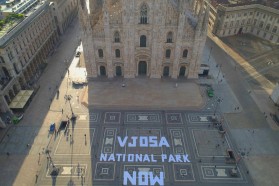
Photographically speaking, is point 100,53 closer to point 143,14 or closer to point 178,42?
point 143,14

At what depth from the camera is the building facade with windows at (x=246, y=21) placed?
298 feet

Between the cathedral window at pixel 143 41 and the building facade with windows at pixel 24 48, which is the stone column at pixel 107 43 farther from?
the building facade with windows at pixel 24 48

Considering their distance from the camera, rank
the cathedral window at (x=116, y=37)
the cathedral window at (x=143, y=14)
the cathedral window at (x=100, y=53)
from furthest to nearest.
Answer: the cathedral window at (x=100, y=53), the cathedral window at (x=116, y=37), the cathedral window at (x=143, y=14)

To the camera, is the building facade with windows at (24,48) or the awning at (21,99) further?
the awning at (21,99)

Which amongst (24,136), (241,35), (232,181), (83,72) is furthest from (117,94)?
(241,35)

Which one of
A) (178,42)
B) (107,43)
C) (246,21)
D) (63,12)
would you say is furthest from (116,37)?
(246,21)

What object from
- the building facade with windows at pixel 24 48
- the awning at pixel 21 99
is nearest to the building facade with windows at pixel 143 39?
the building facade with windows at pixel 24 48

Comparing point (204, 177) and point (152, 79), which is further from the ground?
point (152, 79)

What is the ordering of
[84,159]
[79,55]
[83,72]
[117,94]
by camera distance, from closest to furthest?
[84,159]
[117,94]
[83,72]
[79,55]

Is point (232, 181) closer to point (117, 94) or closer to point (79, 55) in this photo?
point (117, 94)

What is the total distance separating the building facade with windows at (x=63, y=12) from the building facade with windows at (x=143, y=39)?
82.8ft

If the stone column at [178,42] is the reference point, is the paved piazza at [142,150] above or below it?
below

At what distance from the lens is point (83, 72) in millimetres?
77562

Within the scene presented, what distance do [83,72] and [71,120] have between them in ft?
70.0
